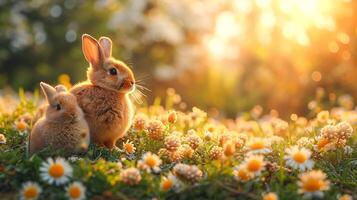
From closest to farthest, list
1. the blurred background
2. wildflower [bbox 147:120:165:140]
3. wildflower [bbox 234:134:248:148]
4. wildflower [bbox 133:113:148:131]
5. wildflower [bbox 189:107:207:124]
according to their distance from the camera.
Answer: wildflower [bbox 234:134:248:148], wildflower [bbox 147:120:165:140], wildflower [bbox 133:113:148:131], wildflower [bbox 189:107:207:124], the blurred background

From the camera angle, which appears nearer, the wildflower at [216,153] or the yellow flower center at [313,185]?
the yellow flower center at [313,185]

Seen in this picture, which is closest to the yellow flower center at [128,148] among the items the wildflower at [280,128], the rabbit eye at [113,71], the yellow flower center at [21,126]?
the rabbit eye at [113,71]

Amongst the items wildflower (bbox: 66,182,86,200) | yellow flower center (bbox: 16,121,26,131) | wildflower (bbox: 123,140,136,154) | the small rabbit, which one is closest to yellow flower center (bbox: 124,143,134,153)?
wildflower (bbox: 123,140,136,154)

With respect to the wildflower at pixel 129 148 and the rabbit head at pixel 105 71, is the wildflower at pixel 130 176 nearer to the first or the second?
the wildflower at pixel 129 148

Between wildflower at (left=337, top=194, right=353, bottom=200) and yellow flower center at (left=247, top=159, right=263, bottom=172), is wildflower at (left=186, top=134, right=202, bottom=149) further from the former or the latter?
wildflower at (left=337, top=194, right=353, bottom=200)

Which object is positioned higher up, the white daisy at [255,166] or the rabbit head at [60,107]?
the rabbit head at [60,107]

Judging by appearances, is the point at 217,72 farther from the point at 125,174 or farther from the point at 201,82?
the point at 125,174

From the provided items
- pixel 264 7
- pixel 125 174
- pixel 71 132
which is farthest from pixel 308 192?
pixel 264 7

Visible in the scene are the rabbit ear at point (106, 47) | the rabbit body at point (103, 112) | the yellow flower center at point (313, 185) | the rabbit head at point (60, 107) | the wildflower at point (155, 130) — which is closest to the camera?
the yellow flower center at point (313, 185)
